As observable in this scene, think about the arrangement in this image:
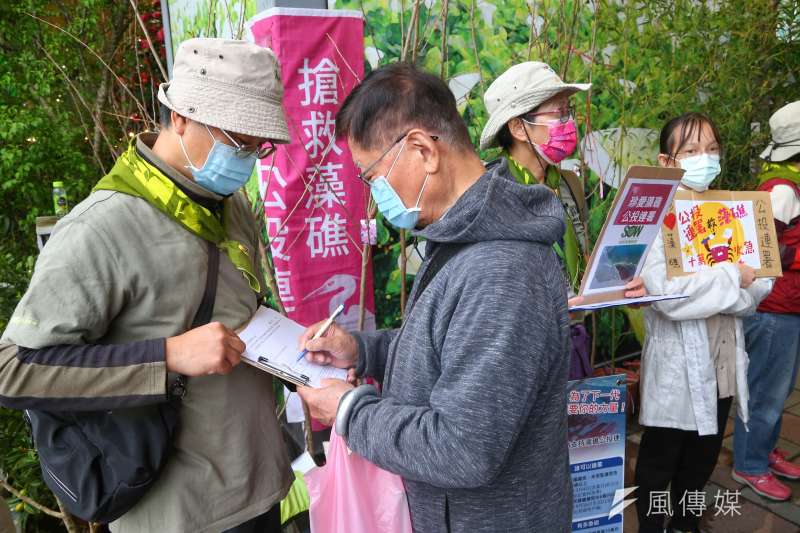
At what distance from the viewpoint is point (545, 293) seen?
3.76ft

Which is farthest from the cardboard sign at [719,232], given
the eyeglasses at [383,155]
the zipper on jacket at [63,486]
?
the zipper on jacket at [63,486]

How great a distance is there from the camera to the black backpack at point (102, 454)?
52.6 inches

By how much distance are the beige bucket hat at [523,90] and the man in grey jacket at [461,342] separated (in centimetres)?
122

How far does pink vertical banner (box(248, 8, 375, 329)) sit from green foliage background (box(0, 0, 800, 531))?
33cm

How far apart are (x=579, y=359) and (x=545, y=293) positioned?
1.53 m

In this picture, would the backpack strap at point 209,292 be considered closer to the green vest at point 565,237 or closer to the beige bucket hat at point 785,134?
the green vest at point 565,237

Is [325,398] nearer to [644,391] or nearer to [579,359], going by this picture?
[579,359]

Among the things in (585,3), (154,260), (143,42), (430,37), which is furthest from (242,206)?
(143,42)

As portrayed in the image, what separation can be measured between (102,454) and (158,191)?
69cm

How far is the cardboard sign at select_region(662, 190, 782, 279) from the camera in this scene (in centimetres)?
247

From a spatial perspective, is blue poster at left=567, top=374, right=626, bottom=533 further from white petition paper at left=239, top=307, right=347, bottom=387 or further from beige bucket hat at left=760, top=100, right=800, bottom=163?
beige bucket hat at left=760, top=100, right=800, bottom=163

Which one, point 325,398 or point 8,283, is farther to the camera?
point 8,283

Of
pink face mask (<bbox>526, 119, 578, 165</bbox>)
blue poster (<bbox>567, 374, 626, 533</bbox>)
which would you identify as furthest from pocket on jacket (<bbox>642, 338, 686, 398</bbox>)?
pink face mask (<bbox>526, 119, 578, 165</bbox>)

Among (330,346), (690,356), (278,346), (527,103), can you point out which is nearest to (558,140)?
(527,103)
